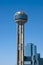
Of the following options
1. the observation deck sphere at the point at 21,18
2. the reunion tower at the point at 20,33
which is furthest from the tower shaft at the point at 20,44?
the observation deck sphere at the point at 21,18

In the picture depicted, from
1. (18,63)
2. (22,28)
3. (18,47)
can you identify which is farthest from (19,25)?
(18,63)

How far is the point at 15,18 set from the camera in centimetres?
16412

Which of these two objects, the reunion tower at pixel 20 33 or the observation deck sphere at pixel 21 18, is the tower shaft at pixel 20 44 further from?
the observation deck sphere at pixel 21 18

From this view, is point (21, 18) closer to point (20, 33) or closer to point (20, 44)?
point (20, 33)

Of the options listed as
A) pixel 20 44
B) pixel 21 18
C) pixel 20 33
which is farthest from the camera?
pixel 21 18

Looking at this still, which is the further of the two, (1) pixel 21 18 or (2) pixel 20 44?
(1) pixel 21 18

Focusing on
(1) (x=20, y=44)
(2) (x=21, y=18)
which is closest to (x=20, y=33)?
(1) (x=20, y=44)

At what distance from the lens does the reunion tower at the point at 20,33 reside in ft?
508

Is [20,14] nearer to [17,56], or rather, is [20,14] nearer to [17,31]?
[17,31]

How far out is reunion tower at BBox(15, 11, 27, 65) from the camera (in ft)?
508

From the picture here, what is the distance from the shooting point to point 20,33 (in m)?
160

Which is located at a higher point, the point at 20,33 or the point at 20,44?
the point at 20,33

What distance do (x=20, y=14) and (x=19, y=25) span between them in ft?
25.1

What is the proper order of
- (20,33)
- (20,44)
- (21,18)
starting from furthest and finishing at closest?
(21,18)
(20,33)
(20,44)
